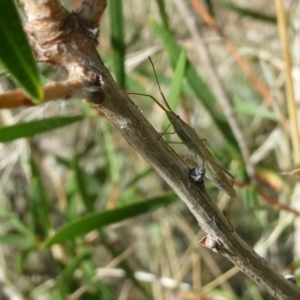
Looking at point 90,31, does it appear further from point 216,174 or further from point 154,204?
point 154,204

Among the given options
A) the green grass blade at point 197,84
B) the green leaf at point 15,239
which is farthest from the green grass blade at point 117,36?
the green leaf at point 15,239

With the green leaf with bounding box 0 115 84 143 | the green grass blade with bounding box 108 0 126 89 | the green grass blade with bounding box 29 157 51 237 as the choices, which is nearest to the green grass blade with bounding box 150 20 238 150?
the green grass blade with bounding box 108 0 126 89

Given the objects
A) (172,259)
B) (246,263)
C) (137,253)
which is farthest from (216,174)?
(137,253)

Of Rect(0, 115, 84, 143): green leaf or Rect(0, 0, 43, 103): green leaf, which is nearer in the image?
Rect(0, 0, 43, 103): green leaf

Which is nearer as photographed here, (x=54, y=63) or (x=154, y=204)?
(x=54, y=63)

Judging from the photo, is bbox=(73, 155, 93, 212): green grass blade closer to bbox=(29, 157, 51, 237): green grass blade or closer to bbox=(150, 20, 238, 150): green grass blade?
bbox=(29, 157, 51, 237): green grass blade

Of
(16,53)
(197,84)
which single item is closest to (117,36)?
(197,84)

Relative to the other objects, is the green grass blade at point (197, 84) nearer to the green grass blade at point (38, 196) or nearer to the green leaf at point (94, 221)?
the green leaf at point (94, 221)
